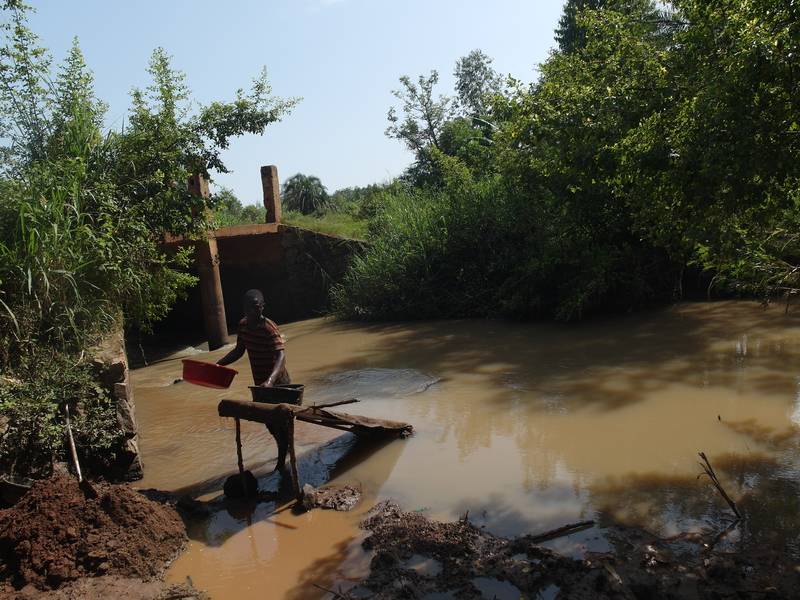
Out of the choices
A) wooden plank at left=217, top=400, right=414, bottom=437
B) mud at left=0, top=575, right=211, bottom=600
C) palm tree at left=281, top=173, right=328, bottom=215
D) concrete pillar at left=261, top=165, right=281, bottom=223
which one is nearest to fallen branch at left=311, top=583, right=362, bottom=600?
mud at left=0, top=575, right=211, bottom=600

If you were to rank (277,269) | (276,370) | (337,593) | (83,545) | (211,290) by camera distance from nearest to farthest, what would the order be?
(337,593)
(83,545)
(276,370)
(211,290)
(277,269)

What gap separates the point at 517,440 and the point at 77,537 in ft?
14.0

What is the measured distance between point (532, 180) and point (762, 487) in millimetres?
9556

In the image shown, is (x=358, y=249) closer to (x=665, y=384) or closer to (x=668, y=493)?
(x=665, y=384)

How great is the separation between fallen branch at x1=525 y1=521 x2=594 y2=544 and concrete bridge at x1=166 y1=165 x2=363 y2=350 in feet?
42.2

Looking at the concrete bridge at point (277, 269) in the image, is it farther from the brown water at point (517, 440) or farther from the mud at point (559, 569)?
the mud at point (559, 569)

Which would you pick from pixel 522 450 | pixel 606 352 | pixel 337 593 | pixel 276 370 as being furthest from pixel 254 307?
pixel 606 352

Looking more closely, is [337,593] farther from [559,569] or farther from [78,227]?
[78,227]

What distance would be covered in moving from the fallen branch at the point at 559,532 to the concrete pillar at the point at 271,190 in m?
12.5

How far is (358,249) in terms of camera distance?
17.8 metres

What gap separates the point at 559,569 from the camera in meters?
4.40

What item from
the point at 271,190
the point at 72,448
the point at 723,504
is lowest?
the point at 723,504

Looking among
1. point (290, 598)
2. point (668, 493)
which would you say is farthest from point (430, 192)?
point (290, 598)

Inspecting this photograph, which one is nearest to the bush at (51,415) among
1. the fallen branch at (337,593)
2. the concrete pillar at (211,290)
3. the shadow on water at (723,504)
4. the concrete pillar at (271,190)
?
the fallen branch at (337,593)
